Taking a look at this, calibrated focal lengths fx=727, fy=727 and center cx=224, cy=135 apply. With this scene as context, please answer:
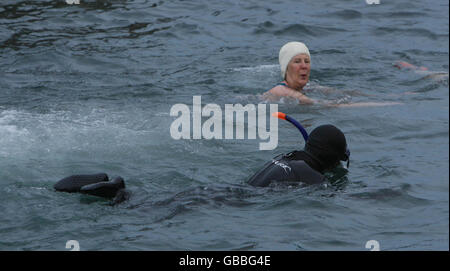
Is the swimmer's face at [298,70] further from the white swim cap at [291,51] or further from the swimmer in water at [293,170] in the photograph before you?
the swimmer in water at [293,170]

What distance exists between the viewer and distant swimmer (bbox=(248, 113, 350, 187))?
6.40m

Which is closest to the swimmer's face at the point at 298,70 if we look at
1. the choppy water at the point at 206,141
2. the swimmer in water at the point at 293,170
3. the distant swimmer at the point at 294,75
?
the distant swimmer at the point at 294,75

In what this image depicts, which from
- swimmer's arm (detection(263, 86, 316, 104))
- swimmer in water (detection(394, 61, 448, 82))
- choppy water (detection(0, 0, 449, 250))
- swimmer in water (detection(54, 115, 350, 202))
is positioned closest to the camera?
choppy water (detection(0, 0, 449, 250))

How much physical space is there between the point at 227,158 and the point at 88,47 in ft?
18.5

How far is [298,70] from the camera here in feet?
32.4

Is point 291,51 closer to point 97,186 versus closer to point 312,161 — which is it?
point 312,161

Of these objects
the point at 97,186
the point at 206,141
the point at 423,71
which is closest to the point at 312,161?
the point at 97,186

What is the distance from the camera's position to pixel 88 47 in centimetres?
1262

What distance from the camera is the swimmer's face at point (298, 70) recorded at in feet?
32.4

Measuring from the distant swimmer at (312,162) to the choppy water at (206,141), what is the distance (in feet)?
0.41

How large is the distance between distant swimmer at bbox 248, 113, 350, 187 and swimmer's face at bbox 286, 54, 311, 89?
11.0ft

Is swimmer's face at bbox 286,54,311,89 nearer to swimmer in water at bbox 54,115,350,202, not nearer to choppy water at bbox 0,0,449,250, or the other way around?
choppy water at bbox 0,0,449,250

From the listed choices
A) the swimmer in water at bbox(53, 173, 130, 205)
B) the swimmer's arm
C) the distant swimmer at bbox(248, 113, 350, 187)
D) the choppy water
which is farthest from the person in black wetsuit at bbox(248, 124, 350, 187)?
the swimmer's arm

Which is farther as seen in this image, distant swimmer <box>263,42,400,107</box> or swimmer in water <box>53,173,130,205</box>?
distant swimmer <box>263,42,400,107</box>
